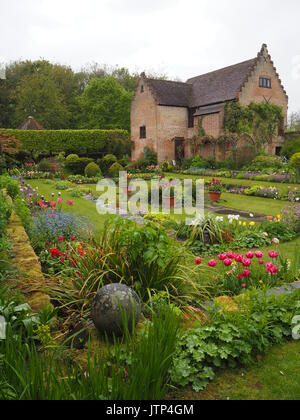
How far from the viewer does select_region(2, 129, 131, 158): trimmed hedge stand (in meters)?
28.1

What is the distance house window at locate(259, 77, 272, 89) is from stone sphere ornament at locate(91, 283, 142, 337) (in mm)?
26002

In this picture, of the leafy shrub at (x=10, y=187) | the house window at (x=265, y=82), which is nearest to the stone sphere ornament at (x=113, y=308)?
the leafy shrub at (x=10, y=187)

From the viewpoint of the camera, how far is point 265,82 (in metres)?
26.2

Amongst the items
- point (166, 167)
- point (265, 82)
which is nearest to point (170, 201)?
point (166, 167)

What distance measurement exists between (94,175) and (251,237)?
1640cm

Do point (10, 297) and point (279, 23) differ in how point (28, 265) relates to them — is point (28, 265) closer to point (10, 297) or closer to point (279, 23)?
point (10, 297)

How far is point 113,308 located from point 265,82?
1051 inches

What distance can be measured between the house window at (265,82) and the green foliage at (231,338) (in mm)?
25360

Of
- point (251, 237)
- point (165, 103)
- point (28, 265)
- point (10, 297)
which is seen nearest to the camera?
point (10, 297)

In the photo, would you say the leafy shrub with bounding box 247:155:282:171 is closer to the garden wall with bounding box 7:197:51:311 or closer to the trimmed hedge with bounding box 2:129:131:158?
the trimmed hedge with bounding box 2:129:131:158

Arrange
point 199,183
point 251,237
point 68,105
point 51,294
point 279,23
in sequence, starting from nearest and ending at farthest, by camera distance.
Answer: point 51,294 → point 279,23 → point 251,237 → point 199,183 → point 68,105

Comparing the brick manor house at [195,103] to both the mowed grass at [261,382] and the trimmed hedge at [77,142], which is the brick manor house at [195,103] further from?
the mowed grass at [261,382]

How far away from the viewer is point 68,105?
43.1 m
